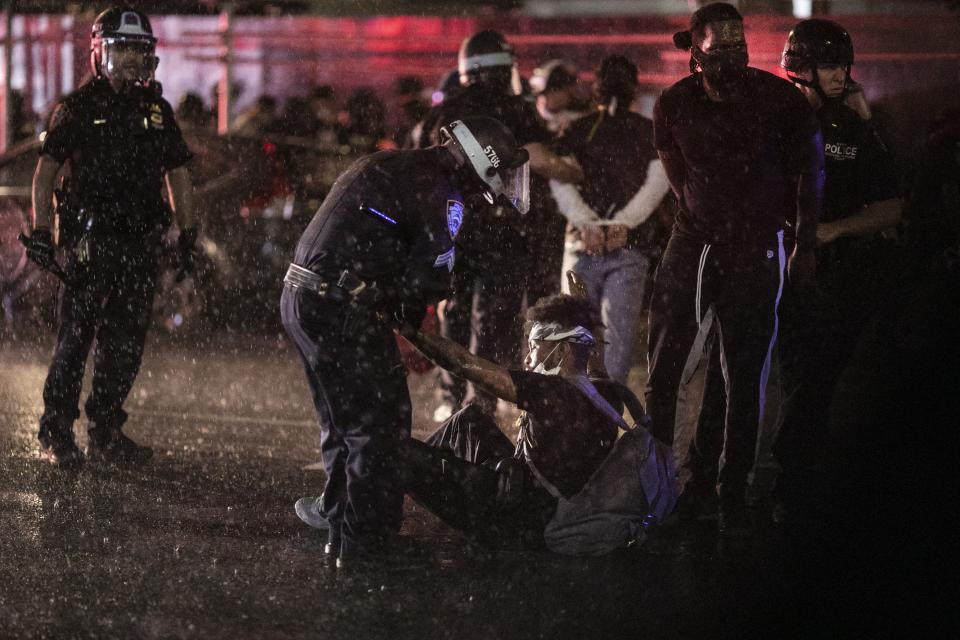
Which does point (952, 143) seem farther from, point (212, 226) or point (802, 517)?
point (212, 226)

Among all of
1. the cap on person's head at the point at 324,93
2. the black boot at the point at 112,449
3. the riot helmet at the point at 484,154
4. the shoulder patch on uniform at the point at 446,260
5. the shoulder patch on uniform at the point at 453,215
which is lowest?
the black boot at the point at 112,449

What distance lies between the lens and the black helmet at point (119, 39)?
6.68 metres

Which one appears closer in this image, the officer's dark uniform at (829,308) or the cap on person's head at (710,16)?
the cap on person's head at (710,16)

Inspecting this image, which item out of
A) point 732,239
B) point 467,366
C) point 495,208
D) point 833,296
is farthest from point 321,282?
point 833,296

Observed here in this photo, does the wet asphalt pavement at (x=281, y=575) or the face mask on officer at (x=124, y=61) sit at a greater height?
the face mask on officer at (x=124, y=61)

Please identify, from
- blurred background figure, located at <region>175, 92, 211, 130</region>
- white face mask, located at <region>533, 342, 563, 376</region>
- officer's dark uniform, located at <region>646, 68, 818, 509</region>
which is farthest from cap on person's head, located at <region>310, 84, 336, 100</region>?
white face mask, located at <region>533, 342, 563, 376</region>

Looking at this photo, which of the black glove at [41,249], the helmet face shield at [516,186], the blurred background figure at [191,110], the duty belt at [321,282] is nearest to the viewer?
the duty belt at [321,282]

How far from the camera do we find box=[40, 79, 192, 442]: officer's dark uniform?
6621mm

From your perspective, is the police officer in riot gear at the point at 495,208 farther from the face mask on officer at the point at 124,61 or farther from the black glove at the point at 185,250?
the face mask on officer at the point at 124,61

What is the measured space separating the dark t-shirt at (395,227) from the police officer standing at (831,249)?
1793 mm

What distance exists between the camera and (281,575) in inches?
196

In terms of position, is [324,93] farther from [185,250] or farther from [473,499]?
[473,499]

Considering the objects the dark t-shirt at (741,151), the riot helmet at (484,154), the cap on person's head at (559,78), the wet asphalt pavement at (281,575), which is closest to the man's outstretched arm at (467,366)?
the riot helmet at (484,154)

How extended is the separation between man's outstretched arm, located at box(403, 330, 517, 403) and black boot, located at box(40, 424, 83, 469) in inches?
97.7
